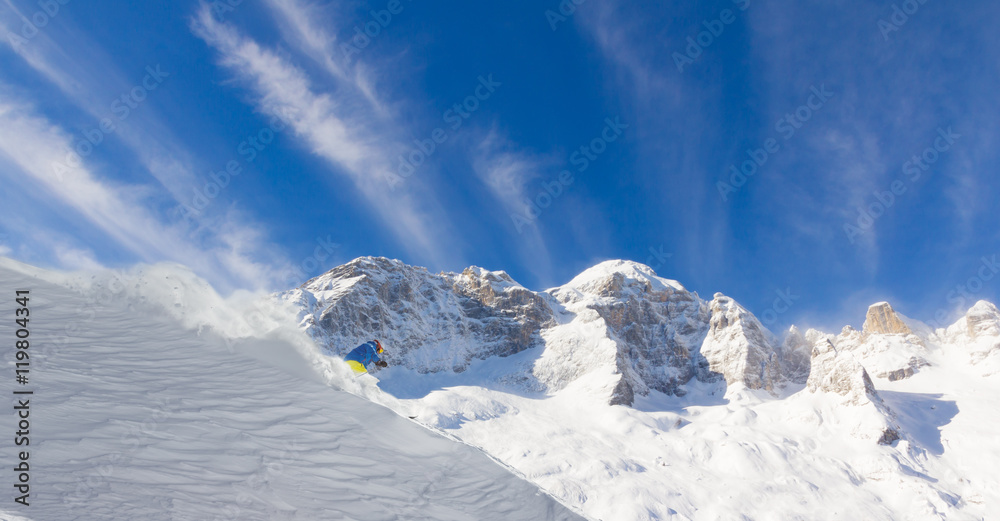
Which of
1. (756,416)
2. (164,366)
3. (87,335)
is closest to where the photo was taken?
(164,366)

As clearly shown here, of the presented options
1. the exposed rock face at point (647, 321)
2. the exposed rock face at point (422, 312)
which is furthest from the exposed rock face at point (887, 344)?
the exposed rock face at point (422, 312)

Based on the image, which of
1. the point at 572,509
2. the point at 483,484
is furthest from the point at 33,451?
the point at 572,509

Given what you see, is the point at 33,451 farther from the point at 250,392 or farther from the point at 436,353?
the point at 436,353

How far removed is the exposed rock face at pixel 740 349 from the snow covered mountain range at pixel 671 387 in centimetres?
64

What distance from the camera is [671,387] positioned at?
15500 cm

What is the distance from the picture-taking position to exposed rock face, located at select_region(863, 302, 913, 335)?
17412 centimetres

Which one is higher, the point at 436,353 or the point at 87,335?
the point at 436,353

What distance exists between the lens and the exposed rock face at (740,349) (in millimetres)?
152038

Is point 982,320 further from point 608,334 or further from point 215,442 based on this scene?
point 215,442

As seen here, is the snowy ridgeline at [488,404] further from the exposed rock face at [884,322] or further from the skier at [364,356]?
the skier at [364,356]

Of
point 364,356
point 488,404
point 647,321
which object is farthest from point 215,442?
point 647,321

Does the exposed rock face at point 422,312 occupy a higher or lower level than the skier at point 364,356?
higher

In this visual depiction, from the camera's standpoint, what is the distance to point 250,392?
386 inches

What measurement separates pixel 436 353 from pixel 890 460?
10910 cm
